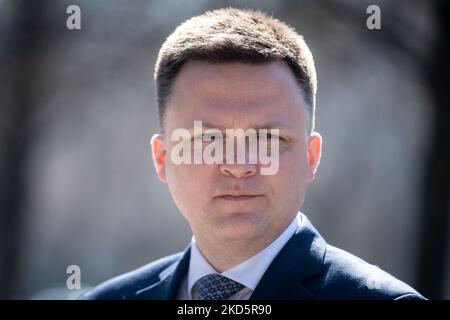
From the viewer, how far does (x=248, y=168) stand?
2887 mm

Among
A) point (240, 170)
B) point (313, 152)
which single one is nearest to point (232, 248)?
point (240, 170)

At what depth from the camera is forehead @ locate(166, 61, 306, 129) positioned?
9.73ft

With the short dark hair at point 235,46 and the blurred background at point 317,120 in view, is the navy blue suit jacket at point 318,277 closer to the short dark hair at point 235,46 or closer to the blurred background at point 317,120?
the short dark hair at point 235,46

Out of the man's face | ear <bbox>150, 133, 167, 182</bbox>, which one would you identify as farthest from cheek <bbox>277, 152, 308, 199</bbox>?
ear <bbox>150, 133, 167, 182</bbox>

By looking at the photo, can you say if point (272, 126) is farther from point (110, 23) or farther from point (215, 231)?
point (110, 23)

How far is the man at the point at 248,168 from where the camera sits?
2926 mm

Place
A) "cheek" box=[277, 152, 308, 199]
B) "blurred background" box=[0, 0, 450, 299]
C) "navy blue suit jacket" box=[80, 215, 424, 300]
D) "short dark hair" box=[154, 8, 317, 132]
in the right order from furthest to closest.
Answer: "blurred background" box=[0, 0, 450, 299] < "short dark hair" box=[154, 8, 317, 132] < "cheek" box=[277, 152, 308, 199] < "navy blue suit jacket" box=[80, 215, 424, 300]

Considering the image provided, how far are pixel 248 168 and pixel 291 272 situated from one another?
1.49 ft

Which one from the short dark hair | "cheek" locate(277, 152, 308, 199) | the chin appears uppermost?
the short dark hair

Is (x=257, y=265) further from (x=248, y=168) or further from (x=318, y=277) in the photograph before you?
(x=248, y=168)

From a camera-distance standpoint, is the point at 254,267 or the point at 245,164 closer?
the point at 245,164

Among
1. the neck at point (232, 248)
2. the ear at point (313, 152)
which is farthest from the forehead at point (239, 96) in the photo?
the neck at point (232, 248)

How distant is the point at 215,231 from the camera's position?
9.79 ft

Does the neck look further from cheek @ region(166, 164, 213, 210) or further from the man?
cheek @ region(166, 164, 213, 210)
